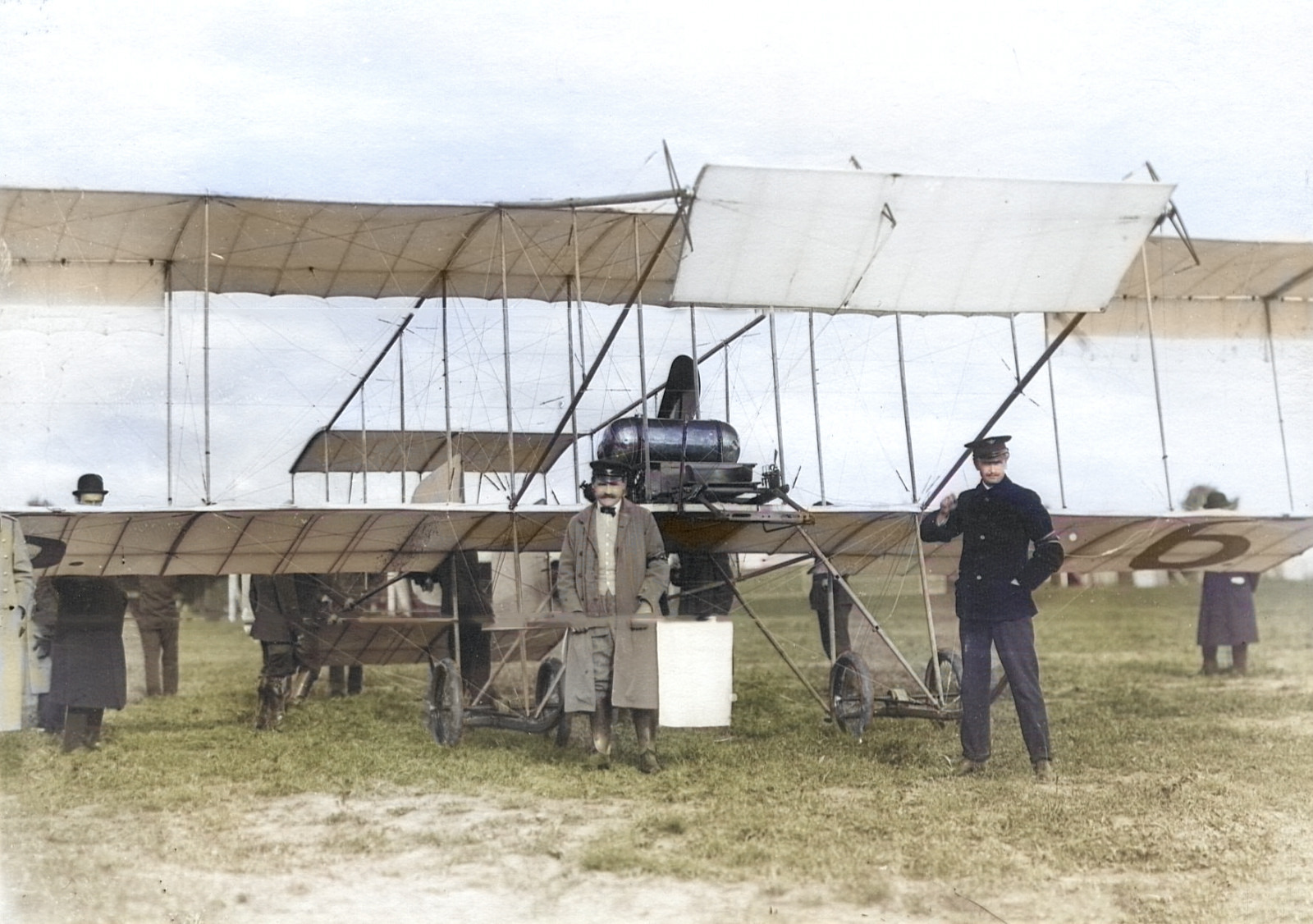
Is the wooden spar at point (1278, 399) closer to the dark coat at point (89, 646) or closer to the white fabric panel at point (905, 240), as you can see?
the white fabric panel at point (905, 240)

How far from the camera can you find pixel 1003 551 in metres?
5.61

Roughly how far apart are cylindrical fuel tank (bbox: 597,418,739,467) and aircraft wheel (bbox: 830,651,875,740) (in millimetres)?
1400

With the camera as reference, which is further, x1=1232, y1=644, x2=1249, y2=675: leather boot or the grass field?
x1=1232, y1=644, x2=1249, y2=675: leather boot

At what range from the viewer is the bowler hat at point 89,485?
6.04 m

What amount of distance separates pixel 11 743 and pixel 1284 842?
598 centimetres

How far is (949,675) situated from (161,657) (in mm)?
5087

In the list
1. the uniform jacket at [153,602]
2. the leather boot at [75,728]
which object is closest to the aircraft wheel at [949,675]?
the uniform jacket at [153,602]

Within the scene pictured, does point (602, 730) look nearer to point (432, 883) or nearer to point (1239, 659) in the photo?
point (432, 883)

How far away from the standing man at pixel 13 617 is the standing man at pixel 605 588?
2608 mm

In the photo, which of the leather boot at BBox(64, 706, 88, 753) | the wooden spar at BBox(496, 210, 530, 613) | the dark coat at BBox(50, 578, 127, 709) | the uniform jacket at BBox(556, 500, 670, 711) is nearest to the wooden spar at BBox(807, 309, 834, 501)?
the uniform jacket at BBox(556, 500, 670, 711)

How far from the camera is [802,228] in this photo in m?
5.39

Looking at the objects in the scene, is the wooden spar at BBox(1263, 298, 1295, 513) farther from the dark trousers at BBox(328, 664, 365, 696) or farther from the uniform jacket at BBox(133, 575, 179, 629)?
the uniform jacket at BBox(133, 575, 179, 629)

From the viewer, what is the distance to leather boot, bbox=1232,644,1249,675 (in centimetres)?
912

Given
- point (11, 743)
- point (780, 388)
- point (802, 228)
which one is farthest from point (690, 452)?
point (11, 743)
